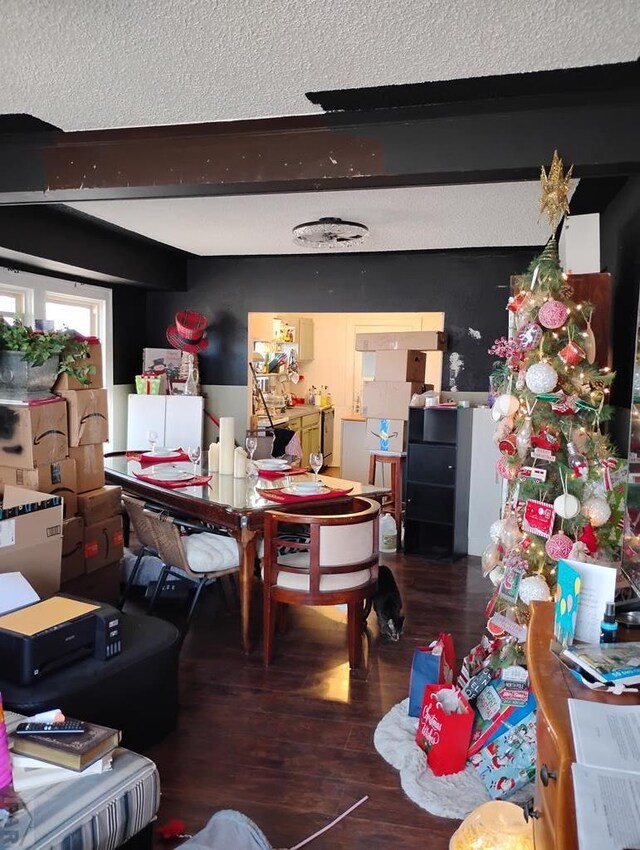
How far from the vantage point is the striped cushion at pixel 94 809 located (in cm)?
150

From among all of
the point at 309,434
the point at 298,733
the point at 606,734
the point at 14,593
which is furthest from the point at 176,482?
the point at 309,434

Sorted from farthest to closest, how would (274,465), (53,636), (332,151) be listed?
(274,465), (332,151), (53,636)

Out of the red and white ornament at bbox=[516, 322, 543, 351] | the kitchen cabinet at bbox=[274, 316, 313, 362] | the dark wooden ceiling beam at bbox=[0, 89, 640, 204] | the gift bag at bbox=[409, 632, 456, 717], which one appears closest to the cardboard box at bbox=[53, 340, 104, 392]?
the dark wooden ceiling beam at bbox=[0, 89, 640, 204]

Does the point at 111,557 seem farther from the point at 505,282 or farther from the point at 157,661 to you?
the point at 505,282

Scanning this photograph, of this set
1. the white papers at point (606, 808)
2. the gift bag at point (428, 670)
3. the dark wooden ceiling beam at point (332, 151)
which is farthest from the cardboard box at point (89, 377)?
the white papers at point (606, 808)

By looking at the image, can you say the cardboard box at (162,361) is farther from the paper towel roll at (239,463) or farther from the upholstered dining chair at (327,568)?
the upholstered dining chair at (327,568)

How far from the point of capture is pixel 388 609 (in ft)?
11.7

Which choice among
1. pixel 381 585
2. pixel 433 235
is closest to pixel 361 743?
pixel 381 585

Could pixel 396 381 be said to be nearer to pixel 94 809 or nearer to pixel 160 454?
pixel 160 454

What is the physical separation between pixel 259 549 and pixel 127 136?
2350mm

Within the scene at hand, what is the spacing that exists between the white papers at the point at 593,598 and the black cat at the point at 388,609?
6.77 feet

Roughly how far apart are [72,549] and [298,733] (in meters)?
1.79

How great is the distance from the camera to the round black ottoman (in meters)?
2.13

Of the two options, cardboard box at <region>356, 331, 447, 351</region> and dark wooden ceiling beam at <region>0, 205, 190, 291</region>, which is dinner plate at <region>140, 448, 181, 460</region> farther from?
cardboard box at <region>356, 331, 447, 351</region>
